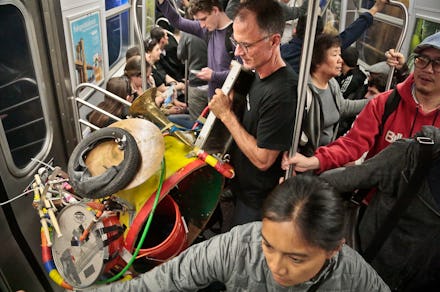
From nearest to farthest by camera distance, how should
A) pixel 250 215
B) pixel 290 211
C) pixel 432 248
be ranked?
pixel 290 211
pixel 432 248
pixel 250 215

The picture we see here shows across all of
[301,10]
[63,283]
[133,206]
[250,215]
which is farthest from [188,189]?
[301,10]

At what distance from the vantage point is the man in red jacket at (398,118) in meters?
1.75

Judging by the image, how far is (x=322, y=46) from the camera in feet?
8.75

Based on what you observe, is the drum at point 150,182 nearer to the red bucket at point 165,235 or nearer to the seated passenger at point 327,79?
the red bucket at point 165,235

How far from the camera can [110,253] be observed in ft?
5.51

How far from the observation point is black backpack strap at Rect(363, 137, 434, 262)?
150 centimetres

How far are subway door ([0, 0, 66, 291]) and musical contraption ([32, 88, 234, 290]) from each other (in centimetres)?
35

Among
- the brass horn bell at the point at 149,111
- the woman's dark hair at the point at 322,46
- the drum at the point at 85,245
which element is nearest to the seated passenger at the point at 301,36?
the woman's dark hair at the point at 322,46

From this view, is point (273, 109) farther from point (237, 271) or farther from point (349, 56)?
point (349, 56)

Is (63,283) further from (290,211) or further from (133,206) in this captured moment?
(290,211)

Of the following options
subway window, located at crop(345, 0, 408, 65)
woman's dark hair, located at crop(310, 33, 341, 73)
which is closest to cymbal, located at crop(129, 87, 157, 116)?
woman's dark hair, located at crop(310, 33, 341, 73)

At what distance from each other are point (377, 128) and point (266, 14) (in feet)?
2.95

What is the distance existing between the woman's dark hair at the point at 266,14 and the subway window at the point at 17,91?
1397mm

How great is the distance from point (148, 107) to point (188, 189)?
0.62 m
